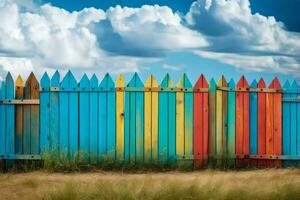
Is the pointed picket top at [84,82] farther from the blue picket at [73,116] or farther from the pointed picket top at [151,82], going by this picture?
the pointed picket top at [151,82]

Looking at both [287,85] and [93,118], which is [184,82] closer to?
[93,118]

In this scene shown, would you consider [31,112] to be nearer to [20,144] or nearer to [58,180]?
[20,144]

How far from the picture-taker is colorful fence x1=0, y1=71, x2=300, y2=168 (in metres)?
9.97

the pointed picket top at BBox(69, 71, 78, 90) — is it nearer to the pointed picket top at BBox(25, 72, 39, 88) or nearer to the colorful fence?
the colorful fence

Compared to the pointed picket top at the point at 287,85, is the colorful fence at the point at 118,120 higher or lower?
lower

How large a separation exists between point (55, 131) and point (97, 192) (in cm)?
351

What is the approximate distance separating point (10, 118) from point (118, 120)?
221 centimetres

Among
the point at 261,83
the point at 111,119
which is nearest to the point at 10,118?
the point at 111,119

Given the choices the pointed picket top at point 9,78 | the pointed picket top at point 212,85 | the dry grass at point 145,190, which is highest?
the pointed picket top at point 9,78

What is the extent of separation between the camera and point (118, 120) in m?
9.97

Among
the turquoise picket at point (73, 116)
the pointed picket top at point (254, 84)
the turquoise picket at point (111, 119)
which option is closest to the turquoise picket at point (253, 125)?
the pointed picket top at point (254, 84)

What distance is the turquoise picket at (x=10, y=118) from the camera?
10.1 m

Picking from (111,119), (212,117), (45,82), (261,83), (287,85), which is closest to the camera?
(111,119)

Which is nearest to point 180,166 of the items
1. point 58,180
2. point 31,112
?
point 58,180
